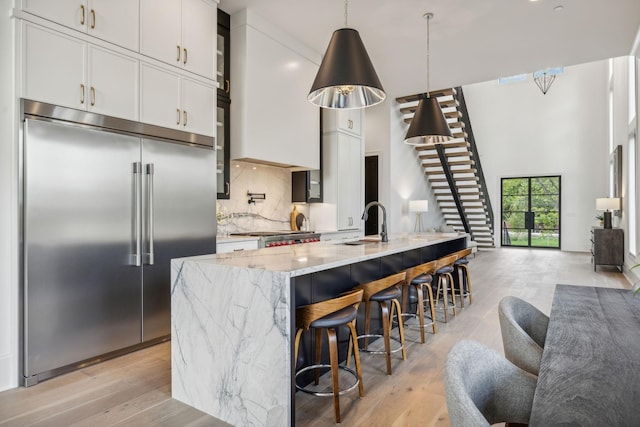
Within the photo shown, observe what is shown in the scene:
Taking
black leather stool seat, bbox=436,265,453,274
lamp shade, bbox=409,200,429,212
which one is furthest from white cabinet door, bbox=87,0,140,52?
lamp shade, bbox=409,200,429,212

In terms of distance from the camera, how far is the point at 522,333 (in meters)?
1.70

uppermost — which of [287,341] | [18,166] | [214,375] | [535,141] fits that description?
[535,141]

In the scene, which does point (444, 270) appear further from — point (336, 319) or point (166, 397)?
point (166, 397)

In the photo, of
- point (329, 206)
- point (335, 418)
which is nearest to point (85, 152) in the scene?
point (335, 418)

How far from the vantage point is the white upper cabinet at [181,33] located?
341 centimetres

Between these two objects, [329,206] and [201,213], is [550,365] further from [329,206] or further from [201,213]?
[329,206]

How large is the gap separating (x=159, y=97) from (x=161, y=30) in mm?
598

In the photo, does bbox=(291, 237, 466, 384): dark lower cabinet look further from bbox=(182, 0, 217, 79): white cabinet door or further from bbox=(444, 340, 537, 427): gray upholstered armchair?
bbox=(182, 0, 217, 79): white cabinet door

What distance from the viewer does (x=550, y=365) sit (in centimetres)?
115

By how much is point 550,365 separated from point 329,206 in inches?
191

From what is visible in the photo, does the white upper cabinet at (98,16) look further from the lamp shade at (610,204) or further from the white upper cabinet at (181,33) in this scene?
the lamp shade at (610,204)

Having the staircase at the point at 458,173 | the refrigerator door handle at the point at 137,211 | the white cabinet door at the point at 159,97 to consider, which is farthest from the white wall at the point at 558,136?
the refrigerator door handle at the point at 137,211

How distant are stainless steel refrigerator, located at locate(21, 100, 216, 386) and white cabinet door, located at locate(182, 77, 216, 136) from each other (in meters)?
0.13

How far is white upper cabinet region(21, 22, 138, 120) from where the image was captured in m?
2.68
